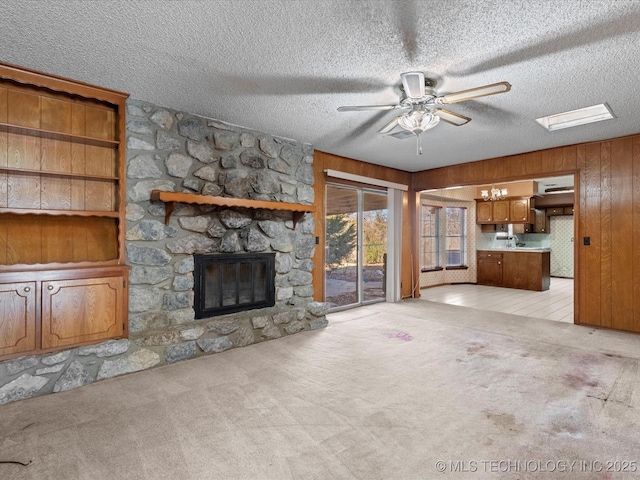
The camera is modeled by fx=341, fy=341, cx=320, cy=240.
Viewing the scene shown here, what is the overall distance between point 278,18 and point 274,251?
2.56 meters

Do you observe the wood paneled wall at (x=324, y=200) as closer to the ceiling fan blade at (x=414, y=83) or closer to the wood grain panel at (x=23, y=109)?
Answer: the ceiling fan blade at (x=414, y=83)

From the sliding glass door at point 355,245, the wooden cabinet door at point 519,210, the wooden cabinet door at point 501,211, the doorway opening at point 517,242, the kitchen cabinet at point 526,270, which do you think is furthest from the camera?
the wooden cabinet door at point 501,211

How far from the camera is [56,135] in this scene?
2.76 metres

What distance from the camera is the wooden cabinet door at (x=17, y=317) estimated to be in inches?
95.9

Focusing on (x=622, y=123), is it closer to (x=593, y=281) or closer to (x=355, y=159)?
(x=593, y=281)

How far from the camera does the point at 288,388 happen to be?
8.49 ft

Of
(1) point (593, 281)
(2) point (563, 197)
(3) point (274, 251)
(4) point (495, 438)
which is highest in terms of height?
(2) point (563, 197)

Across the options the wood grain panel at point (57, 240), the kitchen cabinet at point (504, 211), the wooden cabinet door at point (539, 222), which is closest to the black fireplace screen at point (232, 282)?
the wood grain panel at point (57, 240)

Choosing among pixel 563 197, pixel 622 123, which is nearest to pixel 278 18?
pixel 622 123

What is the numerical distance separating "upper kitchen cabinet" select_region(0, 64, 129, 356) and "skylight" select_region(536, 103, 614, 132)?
166 inches

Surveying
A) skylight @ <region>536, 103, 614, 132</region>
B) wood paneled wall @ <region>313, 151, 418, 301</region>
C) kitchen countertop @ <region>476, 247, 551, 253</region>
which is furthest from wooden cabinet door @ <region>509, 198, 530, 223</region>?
skylight @ <region>536, 103, 614, 132</region>

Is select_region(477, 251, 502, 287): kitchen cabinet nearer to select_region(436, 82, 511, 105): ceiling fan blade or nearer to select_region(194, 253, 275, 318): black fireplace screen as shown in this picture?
select_region(194, 253, 275, 318): black fireplace screen

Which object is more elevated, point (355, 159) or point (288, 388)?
point (355, 159)

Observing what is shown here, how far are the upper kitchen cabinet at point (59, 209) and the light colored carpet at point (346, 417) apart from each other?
57 cm
